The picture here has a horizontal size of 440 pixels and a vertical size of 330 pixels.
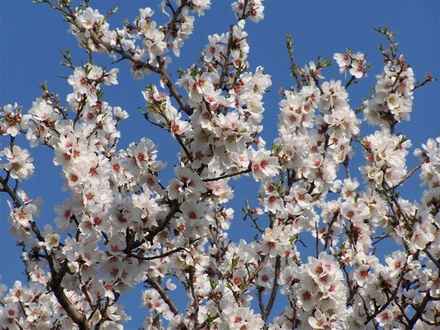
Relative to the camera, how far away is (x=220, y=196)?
655 centimetres

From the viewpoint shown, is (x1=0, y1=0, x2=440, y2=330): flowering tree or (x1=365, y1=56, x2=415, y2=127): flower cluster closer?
(x1=0, y1=0, x2=440, y2=330): flowering tree

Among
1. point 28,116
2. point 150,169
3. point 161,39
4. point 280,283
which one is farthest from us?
point 161,39

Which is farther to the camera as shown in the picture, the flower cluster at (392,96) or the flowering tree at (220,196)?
the flower cluster at (392,96)

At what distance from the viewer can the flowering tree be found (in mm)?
6453

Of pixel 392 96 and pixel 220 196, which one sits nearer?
pixel 220 196

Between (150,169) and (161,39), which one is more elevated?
(161,39)

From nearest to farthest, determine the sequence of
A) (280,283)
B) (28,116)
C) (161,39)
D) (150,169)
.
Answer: (150,169), (28,116), (280,283), (161,39)

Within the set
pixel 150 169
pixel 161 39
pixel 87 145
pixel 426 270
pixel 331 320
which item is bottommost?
pixel 331 320

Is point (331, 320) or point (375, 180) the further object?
point (375, 180)

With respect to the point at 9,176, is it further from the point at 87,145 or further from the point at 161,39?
the point at 161,39

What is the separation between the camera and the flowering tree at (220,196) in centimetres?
645

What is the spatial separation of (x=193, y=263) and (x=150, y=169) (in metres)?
1.83

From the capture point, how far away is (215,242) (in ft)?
31.0

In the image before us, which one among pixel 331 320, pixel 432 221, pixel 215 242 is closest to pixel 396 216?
pixel 432 221
